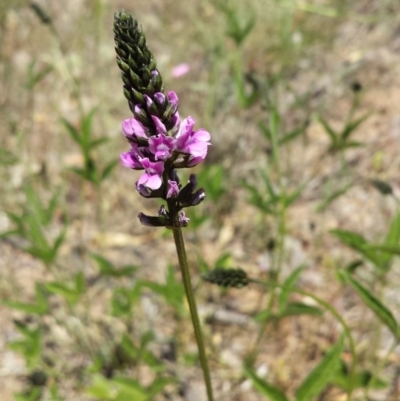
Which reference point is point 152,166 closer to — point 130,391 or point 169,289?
point 169,289

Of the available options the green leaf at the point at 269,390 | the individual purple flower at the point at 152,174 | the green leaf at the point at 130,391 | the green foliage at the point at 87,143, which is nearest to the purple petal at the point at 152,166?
the individual purple flower at the point at 152,174

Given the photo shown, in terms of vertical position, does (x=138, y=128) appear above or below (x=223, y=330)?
below

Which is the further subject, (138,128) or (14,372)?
(14,372)

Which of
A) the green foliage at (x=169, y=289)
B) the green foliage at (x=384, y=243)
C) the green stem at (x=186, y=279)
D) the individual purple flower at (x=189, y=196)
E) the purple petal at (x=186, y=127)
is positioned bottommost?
the green stem at (x=186, y=279)

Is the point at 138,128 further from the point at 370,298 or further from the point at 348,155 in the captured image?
the point at 348,155

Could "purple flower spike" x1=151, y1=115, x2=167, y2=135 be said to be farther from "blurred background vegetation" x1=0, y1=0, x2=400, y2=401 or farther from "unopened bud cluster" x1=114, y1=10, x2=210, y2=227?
"blurred background vegetation" x1=0, y1=0, x2=400, y2=401

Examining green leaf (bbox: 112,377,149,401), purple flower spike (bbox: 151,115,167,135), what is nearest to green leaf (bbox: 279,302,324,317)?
green leaf (bbox: 112,377,149,401)

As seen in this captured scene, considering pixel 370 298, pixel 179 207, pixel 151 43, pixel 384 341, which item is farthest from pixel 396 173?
pixel 151 43

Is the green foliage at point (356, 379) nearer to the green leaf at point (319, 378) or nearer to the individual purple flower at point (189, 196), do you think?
the green leaf at point (319, 378)
